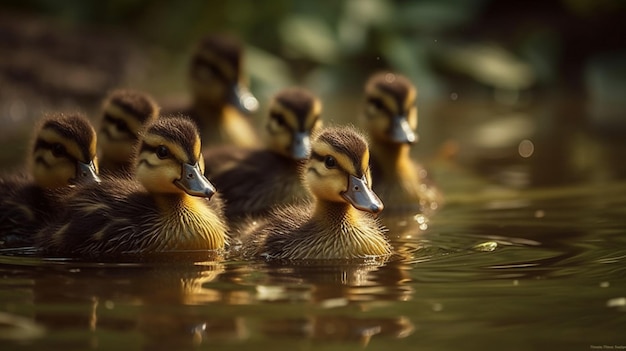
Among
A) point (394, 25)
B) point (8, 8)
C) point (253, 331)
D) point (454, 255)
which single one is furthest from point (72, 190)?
point (8, 8)

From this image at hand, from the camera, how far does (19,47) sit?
43.8 ft

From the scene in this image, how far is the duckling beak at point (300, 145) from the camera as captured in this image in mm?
7633

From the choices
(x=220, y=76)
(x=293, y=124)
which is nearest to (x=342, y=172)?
(x=293, y=124)

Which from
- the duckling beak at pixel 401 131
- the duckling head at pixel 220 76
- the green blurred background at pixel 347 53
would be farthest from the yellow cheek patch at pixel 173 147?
the green blurred background at pixel 347 53

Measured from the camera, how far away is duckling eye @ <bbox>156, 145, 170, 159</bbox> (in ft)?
20.4

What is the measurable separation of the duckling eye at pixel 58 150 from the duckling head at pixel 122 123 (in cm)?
78

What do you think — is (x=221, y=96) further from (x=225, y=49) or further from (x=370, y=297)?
(x=370, y=297)

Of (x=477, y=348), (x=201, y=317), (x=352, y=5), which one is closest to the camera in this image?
(x=477, y=348)

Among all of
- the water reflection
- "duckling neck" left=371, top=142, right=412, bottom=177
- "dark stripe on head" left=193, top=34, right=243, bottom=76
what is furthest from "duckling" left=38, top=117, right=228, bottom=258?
"dark stripe on head" left=193, top=34, right=243, bottom=76

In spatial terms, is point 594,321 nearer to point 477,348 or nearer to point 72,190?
point 477,348

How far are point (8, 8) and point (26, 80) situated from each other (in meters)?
2.88

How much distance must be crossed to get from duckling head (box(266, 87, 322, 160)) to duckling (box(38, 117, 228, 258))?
1.42m

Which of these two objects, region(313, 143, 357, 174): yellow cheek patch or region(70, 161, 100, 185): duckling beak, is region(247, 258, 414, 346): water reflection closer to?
region(313, 143, 357, 174): yellow cheek patch

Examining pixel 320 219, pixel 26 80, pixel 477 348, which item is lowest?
pixel 477 348
